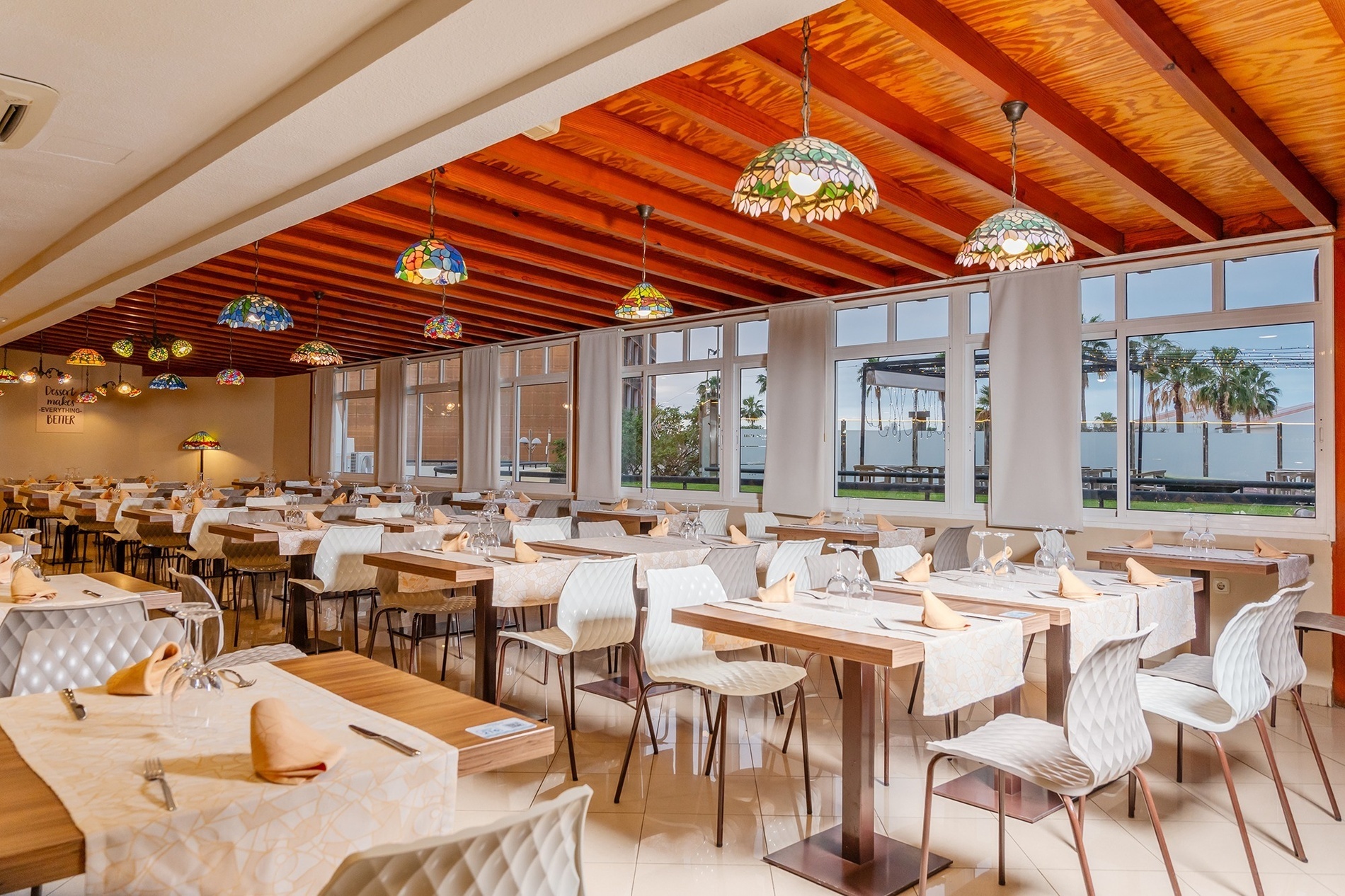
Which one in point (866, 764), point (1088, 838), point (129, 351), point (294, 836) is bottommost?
point (1088, 838)

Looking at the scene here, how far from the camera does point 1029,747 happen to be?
2746 millimetres

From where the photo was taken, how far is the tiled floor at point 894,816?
9.55ft

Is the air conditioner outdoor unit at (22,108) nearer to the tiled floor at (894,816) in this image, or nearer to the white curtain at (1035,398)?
the tiled floor at (894,816)

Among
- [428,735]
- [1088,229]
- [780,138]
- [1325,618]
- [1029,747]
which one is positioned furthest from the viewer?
[1088,229]

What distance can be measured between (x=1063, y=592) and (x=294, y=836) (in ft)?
10.5

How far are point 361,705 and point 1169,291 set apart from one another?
6.73m

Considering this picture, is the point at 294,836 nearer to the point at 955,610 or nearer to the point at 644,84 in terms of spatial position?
the point at 955,610

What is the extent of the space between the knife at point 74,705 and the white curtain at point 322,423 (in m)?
14.4

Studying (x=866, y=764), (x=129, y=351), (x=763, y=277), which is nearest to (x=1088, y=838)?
(x=866, y=764)

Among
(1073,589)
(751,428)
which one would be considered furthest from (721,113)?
(751,428)

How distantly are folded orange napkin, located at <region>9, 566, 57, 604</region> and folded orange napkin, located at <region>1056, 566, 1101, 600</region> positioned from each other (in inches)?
154

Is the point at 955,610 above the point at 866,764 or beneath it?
above

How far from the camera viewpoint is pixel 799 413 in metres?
8.55

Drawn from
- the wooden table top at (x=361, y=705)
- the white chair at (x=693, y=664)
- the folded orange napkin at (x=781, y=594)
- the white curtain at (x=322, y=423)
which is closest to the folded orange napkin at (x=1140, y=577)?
the white chair at (x=693, y=664)
